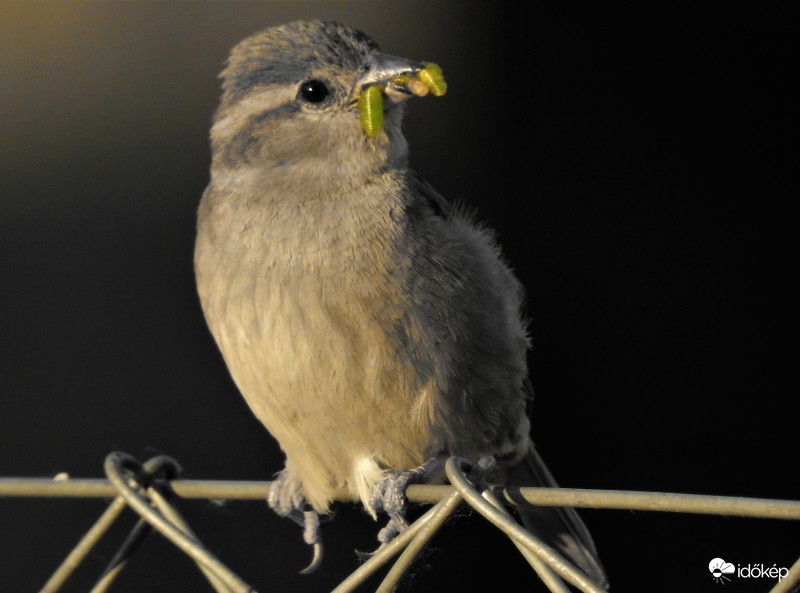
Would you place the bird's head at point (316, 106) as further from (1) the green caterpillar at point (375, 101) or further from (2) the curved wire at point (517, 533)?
(2) the curved wire at point (517, 533)

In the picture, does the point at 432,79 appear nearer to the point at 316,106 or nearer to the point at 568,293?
the point at 316,106

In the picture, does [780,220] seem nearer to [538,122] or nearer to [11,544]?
[538,122]

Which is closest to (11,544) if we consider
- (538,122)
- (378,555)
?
(538,122)

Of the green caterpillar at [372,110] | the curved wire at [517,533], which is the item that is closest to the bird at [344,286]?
the green caterpillar at [372,110]

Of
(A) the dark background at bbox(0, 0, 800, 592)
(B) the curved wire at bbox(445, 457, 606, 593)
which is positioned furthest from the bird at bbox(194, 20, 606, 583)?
(A) the dark background at bbox(0, 0, 800, 592)

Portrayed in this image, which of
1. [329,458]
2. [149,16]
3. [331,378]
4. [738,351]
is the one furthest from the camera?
[149,16]

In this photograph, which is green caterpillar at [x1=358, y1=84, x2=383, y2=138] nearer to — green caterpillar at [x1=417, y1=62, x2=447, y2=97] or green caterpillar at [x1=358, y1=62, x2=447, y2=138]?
green caterpillar at [x1=358, y1=62, x2=447, y2=138]
